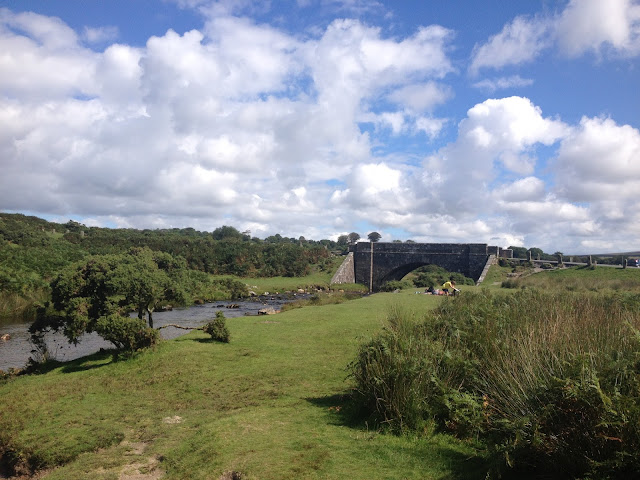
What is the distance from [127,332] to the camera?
45.3 feet

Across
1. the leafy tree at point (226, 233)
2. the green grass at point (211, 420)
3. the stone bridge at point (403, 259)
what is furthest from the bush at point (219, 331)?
the leafy tree at point (226, 233)

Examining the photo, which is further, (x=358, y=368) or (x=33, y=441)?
(x=358, y=368)

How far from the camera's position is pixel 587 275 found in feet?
133

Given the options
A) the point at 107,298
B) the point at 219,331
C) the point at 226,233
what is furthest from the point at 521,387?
the point at 226,233

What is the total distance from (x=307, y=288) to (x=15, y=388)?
1788 inches

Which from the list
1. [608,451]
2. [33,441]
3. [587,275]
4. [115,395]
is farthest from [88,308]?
[587,275]

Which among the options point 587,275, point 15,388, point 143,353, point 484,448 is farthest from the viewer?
point 587,275

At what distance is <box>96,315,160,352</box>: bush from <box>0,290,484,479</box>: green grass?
466 mm

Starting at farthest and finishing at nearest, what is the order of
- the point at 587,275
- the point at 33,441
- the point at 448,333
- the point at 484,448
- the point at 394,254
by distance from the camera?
the point at 394,254 → the point at 587,275 → the point at 448,333 → the point at 33,441 → the point at 484,448

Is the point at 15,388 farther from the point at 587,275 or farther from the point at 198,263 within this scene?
the point at 198,263

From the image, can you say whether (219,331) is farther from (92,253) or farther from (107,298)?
(92,253)

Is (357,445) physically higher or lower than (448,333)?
lower

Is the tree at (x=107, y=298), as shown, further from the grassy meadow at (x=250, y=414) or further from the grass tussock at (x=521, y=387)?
the grass tussock at (x=521, y=387)

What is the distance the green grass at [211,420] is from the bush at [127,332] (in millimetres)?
466
